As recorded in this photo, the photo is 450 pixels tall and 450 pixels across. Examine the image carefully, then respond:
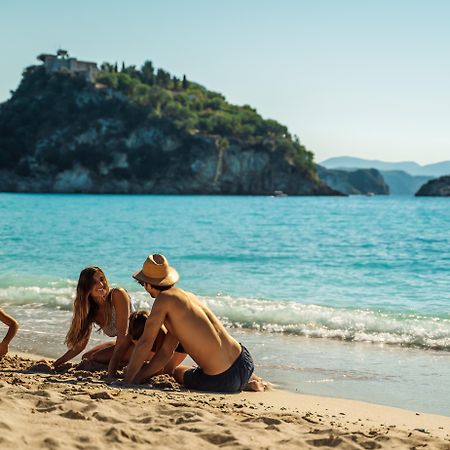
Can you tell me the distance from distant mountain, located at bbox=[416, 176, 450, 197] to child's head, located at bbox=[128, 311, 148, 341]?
546 ft

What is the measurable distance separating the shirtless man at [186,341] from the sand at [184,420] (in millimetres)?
157

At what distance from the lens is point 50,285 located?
16.4 metres

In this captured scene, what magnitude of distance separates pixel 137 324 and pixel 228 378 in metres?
1.00

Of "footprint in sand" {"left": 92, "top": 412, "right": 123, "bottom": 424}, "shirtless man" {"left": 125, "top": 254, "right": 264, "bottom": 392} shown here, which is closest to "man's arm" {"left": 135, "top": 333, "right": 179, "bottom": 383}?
"shirtless man" {"left": 125, "top": 254, "right": 264, "bottom": 392}

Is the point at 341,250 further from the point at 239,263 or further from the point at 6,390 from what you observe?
the point at 6,390

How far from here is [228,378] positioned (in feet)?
21.4

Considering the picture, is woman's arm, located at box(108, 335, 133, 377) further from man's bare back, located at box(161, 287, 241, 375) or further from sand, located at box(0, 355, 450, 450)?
man's bare back, located at box(161, 287, 241, 375)

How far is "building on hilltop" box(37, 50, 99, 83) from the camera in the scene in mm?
138387

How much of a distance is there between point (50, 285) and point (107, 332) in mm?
9756

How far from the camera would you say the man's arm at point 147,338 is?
20.6ft

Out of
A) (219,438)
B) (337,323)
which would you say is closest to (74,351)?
(219,438)

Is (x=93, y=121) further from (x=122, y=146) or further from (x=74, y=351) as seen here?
(x=74, y=351)

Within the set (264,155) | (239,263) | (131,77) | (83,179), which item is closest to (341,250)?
(239,263)

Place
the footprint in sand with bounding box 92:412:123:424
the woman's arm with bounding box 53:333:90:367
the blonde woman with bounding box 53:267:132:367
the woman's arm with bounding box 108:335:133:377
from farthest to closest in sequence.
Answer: the woman's arm with bounding box 53:333:90:367 < the woman's arm with bounding box 108:335:133:377 < the blonde woman with bounding box 53:267:132:367 < the footprint in sand with bounding box 92:412:123:424
